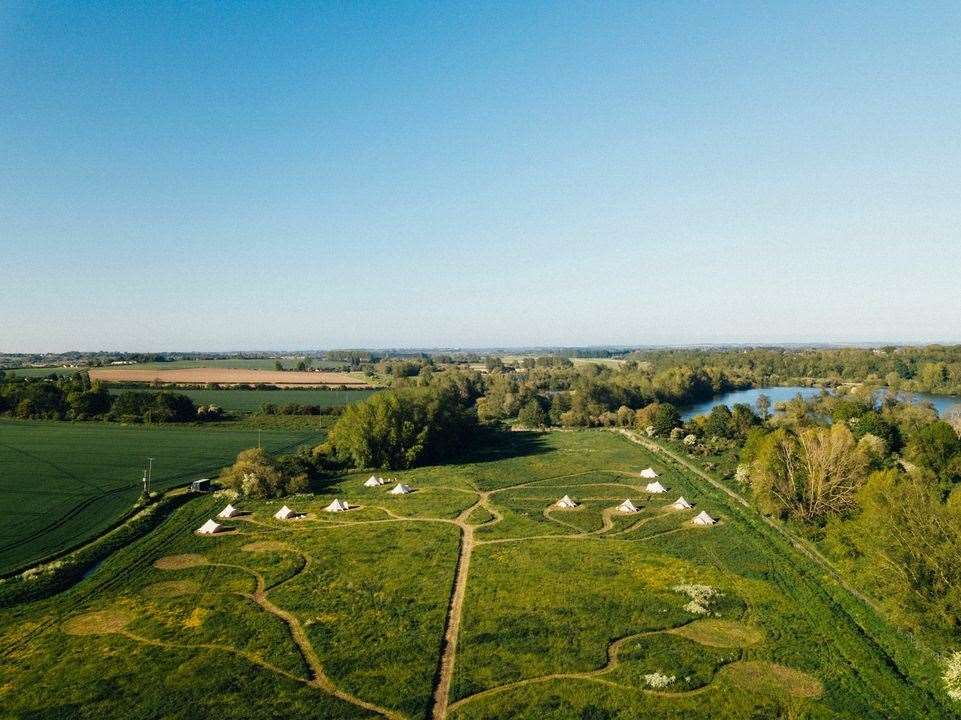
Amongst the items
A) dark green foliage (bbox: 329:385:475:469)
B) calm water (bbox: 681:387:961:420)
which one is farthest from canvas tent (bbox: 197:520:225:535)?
calm water (bbox: 681:387:961:420)

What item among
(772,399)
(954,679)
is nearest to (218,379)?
(772,399)

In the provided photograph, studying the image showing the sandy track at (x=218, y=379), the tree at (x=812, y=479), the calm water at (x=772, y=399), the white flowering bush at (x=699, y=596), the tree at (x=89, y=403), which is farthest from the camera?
the sandy track at (x=218, y=379)

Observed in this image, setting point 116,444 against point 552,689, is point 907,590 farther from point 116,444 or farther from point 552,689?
point 116,444

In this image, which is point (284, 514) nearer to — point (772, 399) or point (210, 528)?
point (210, 528)

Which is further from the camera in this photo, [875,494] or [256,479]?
[256,479]

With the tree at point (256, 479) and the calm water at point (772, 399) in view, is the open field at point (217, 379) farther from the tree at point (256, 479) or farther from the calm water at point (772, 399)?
the tree at point (256, 479)

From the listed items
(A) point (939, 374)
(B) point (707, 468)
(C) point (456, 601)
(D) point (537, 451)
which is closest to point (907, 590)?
(C) point (456, 601)

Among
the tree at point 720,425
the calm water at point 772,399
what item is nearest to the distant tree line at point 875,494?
the tree at point 720,425

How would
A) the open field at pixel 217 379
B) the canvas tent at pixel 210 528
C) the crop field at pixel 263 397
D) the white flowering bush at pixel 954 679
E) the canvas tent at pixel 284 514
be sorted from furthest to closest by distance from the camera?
the open field at pixel 217 379
the crop field at pixel 263 397
the canvas tent at pixel 284 514
the canvas tent at pixel 210 528
the white flowering bush at pixel 954 679
